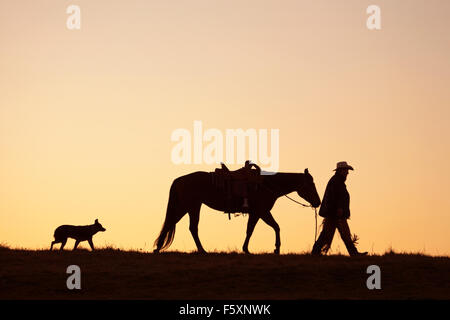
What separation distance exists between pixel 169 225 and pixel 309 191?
164 inches

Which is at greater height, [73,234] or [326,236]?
[73,234]

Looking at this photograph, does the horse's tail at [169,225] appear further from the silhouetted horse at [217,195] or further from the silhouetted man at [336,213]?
the silhouetted man at [336,213]

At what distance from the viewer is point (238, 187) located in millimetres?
25766

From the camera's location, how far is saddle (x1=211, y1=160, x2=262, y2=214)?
1013 inches

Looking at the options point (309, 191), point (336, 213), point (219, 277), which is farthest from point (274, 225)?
point (219, 277)

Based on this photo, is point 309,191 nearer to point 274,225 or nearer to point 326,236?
point 274,225

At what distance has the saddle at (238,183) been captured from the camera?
25.7 m

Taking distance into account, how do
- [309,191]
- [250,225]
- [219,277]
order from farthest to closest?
[309,191] → [250,225] → [219,277]

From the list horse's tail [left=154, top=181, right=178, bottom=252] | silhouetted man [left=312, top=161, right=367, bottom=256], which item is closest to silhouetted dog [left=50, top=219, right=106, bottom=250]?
horse's tail [left=154, top=181, right=178, bottom=252]

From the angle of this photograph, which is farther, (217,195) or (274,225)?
(217,195)

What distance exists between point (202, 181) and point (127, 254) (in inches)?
150

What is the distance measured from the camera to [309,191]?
84.8 ft

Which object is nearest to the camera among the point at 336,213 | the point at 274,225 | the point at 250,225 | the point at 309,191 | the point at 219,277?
the point at 219,277
